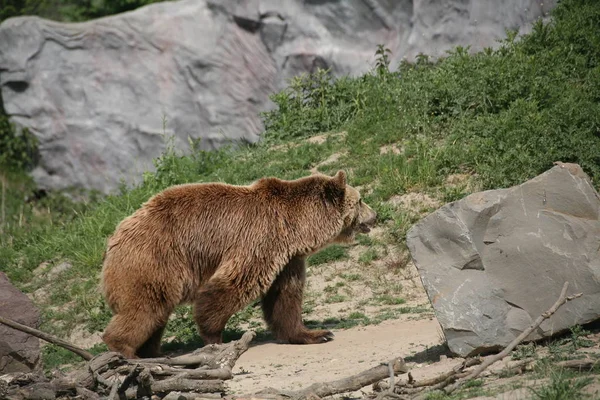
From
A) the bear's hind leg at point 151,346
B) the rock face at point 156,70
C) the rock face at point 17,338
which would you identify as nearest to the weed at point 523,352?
the bear's hind leg at point 151,346

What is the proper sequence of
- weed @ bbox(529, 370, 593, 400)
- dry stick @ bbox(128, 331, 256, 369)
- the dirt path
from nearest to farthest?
weed @ bbox(529, 370, 593, 400)
dry stick @ bbox(128, 331, 256, 369)
the dirt path

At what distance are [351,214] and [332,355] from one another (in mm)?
1740

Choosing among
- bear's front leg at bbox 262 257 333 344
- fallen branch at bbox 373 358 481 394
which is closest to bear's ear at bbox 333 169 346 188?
bear's front leg at bbox 262 257 333 344

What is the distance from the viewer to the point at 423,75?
13.5m

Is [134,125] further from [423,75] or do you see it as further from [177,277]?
[177,277]

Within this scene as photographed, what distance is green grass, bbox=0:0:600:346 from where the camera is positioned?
10.8 metres

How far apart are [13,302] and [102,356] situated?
1.96 m

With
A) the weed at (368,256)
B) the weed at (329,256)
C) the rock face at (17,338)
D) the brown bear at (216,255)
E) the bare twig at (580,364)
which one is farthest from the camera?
the weed at (329,256)

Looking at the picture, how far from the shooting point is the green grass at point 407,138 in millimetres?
10820

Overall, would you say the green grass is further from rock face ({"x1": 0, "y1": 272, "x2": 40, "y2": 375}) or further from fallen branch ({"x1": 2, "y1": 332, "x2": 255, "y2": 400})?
fallen branch ({"x1": 2, "y1": 332, "x2": 255, "y2": 400})

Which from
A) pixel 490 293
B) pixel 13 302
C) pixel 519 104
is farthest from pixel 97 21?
pixel 490 293

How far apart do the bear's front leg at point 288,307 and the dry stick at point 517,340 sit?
254cm

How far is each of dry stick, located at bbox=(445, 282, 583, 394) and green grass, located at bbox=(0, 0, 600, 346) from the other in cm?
415

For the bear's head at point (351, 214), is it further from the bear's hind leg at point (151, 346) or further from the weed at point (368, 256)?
the bear's hind leg at point (151, 346)
